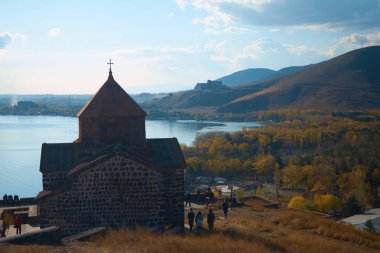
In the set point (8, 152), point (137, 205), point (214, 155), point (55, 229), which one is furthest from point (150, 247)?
point (8, 152)

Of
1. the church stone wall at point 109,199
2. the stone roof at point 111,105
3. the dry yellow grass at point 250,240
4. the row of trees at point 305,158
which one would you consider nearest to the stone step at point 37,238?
the dry yellow grass at point 250,240

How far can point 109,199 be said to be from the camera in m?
11.6

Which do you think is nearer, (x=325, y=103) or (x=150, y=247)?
(x=150, y=247)

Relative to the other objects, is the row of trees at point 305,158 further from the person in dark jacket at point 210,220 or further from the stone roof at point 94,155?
the person in dark jacket at point 210,220

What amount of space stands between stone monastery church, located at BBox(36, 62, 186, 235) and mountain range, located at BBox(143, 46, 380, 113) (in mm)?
93760

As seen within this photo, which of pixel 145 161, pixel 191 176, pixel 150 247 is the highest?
pixel 145 161

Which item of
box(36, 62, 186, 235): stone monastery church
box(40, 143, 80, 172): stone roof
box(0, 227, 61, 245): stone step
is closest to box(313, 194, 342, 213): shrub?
box(36, 62, 186, 235): stone monastery church

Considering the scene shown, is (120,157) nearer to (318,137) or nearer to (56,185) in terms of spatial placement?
(56,185)

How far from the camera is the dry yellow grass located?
8.53 metres

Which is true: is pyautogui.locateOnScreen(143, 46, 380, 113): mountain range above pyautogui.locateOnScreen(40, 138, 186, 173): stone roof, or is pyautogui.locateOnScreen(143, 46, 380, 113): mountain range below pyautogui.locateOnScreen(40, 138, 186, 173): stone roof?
above

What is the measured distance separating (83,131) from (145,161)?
7.18 feet

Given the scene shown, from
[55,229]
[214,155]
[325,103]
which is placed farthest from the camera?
[325,103]

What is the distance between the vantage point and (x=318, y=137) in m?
58.5

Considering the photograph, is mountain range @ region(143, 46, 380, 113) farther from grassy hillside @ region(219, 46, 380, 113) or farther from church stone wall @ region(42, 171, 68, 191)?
church stone wall @ region(42, 171, 68, 191)
